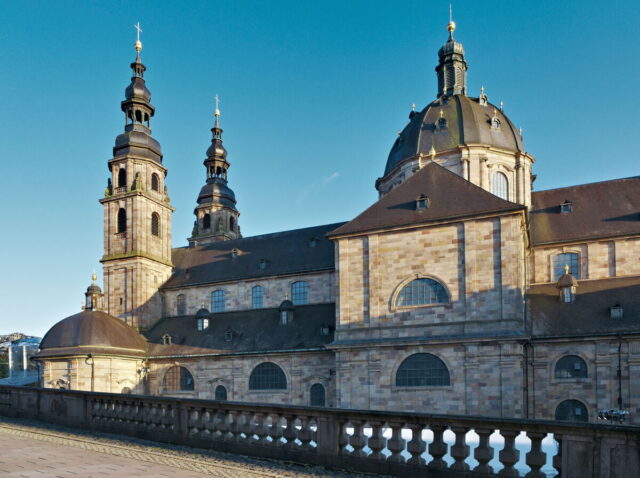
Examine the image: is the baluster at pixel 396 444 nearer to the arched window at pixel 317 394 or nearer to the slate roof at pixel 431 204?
the slate roof at pixel 431 204

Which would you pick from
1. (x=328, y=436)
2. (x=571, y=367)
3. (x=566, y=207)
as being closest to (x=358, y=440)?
(x=328, y=436)

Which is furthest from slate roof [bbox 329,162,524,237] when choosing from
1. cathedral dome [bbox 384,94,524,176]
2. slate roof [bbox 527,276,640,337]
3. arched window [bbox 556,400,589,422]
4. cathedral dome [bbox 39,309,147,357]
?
cathedral dome [bbox 39,309,147,357]

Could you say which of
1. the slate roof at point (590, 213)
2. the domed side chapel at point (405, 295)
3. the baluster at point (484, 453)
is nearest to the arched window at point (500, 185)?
the domed side chapel at point (405, 295)

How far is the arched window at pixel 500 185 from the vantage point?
39812 millimetres

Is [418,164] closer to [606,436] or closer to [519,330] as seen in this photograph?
[519,330]

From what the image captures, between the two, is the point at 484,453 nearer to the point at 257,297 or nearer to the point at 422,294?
the point at 422,294

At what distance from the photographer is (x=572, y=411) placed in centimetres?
2667

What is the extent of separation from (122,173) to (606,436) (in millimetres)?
43389

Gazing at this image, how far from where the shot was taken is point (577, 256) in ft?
109

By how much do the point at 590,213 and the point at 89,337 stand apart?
3013 cm

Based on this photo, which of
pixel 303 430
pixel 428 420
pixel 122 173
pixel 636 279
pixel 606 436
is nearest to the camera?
pixel 606 436

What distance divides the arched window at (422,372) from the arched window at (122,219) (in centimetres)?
2538

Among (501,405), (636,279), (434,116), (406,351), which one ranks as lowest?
(501,405)

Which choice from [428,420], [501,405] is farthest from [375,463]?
[501,405]
